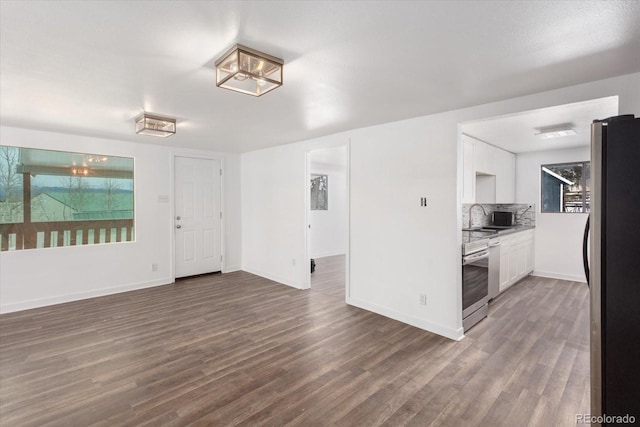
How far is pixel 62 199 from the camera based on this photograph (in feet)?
14.2

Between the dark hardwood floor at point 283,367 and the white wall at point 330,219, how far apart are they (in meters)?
3.57

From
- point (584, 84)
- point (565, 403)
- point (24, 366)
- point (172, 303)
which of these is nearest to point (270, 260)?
point (172, 303)

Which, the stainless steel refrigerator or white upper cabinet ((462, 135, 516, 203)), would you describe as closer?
the stainless steel refrigerator

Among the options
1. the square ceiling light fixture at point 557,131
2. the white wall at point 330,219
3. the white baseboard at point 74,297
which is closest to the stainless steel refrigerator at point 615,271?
the square ceiling light fixture at point 557,131

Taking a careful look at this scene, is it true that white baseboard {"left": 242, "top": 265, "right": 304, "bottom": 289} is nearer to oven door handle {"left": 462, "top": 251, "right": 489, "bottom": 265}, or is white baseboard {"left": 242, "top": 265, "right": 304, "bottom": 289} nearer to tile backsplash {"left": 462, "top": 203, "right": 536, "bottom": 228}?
oven door handle {"left": 462, "top": 251, "right": 489, "bottom": 265}

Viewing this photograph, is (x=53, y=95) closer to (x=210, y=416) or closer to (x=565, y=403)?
(x=210, y=416)

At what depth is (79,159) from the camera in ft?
14.7

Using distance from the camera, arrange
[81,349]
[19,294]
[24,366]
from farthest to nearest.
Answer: [19,294], [81,349], [24,366]

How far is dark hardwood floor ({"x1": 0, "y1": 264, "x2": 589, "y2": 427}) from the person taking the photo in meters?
2.05

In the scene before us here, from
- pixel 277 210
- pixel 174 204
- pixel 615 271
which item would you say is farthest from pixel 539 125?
pixel 174 204

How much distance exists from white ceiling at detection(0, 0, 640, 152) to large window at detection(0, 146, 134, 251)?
117 centimetres

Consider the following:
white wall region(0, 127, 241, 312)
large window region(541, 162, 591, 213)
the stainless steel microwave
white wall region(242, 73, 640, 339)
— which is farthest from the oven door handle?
white wall region(0, 127, 241, 312)

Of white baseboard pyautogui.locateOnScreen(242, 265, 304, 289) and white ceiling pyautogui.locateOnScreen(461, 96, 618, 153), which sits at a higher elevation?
white ceiling pyautogui.locateOnScreen(461, 96, 618, 153)

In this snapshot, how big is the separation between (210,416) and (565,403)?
2.44 meters
